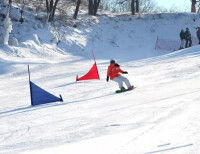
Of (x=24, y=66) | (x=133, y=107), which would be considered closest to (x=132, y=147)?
(x=133, y=107)

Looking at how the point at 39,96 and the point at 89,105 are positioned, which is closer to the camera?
the point at 89,105

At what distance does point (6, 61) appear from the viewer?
20719 mm

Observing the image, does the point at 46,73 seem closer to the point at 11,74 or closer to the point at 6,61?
the point at 11,74

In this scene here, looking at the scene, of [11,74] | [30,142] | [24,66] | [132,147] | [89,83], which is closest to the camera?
[132,147]

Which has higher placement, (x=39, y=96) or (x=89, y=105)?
(x=39, y=96)

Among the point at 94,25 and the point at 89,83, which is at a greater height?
the point at 94,25

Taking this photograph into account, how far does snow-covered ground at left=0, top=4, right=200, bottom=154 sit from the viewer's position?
6.26m

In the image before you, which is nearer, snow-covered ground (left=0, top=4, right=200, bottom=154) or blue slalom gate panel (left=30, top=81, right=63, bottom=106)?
snow-covered ground (left=0, top=4, right=200, bottom=154)

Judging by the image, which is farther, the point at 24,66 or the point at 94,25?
the point at 94,25

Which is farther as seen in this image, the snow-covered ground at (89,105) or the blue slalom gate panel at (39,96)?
the blue slalom gate panel at (39,96)

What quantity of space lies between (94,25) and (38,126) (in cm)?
2442

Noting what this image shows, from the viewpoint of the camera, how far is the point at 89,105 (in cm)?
1029

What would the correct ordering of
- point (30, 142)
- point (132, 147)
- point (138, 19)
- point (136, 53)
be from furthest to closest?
1. point (138, 19)
2. point (136, 53)
3. point (30, 142)
4. point (132, 147)

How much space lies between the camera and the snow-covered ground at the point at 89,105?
6.26 meters
